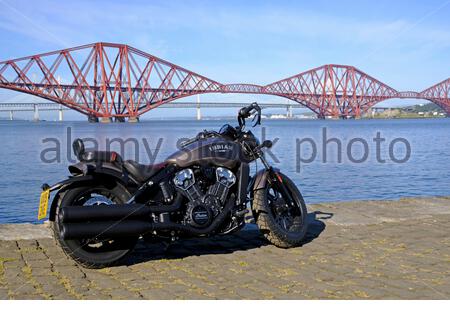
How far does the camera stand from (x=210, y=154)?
4738 mm

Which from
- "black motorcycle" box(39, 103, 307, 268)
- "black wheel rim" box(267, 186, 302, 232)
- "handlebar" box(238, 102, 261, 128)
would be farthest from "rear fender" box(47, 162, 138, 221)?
"black wheel rim" box(267, 186, 302, 232)

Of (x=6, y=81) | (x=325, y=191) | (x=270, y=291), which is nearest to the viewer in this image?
(x=270, y=291)

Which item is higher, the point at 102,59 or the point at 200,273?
the point at 102,59

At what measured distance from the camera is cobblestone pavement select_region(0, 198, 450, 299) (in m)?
3.63

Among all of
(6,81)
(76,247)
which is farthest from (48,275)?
(6,81)

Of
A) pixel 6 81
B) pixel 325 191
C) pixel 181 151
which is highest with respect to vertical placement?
pixel 6 81

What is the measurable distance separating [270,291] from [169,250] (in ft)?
4.98

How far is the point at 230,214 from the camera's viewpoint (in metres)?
4.77

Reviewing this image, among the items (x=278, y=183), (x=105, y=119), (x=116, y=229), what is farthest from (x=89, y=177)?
(x=105, y=119)

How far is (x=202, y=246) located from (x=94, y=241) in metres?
1.18

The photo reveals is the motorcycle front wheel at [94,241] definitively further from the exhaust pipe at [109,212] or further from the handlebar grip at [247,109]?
the handlebar grip at [247,109]

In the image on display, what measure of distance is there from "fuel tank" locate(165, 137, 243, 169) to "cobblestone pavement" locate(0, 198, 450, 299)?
79 centimetres

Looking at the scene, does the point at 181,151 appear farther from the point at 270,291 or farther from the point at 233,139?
the point at 270,291

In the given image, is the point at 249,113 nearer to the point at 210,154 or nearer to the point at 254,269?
the point at 210,154
